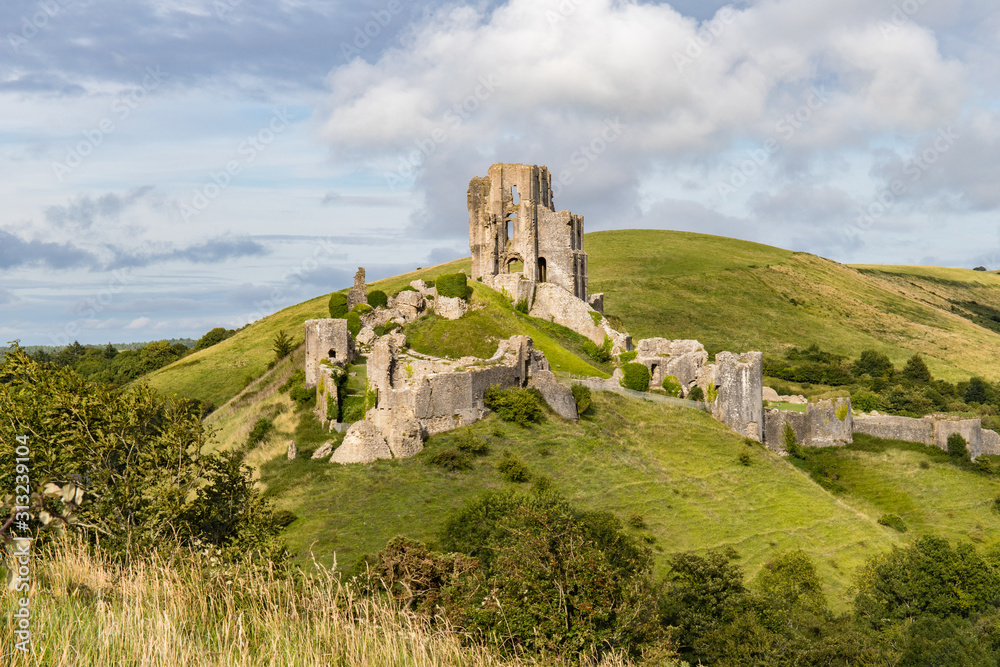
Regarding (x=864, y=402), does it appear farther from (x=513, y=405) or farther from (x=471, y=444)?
(x=471, y=444)

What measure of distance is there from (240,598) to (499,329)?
40.9 metres

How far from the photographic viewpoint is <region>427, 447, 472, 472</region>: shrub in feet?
108

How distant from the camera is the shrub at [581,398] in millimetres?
41688

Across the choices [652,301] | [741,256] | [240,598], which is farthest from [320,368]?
[741,256]

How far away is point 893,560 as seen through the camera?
33.6 m

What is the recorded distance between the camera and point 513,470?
110ft

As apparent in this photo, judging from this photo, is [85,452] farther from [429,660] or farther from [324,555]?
[429,660]

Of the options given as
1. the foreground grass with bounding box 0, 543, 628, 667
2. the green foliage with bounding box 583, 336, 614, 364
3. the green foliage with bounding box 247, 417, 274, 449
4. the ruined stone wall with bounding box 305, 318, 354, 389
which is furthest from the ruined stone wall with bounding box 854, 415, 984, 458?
the foreground grass with bounding box 0, 543, 628, 667

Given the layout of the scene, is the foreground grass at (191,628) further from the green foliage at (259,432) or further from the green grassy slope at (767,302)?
the green grassy slope at (767,302)

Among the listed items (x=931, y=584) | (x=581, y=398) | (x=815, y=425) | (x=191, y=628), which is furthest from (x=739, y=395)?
(x=191, y=628)

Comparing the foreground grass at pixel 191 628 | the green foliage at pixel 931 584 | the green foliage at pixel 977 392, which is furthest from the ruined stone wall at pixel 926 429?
the foreground grass at pixel 191 628

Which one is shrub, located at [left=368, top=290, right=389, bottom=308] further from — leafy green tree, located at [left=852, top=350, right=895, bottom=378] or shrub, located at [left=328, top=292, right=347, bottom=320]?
leafy green tree, located at [left=852, top=350, right=895, bottom=378]

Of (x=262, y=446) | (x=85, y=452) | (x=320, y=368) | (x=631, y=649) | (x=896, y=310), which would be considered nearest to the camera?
(x=85, y=452)

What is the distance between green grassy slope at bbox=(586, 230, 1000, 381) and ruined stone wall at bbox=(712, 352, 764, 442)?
150ft
